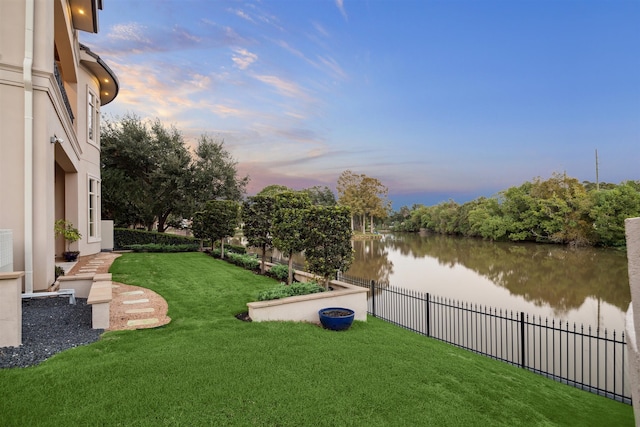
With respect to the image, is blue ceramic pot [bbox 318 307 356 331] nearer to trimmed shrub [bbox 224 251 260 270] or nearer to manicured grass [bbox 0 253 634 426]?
manicured grass [bbox 0 253 634 426]

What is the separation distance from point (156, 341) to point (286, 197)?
6.23 metres

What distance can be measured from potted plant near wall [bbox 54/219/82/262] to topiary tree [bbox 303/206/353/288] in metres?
7.41

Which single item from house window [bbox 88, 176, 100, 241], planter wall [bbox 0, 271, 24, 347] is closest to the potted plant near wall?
house window [bbox 88, 176, 100, 241]

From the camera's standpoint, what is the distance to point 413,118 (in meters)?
24.4

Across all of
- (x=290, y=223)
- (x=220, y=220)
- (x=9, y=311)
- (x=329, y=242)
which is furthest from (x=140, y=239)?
(x=9, y=311)

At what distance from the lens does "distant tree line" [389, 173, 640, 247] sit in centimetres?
2991

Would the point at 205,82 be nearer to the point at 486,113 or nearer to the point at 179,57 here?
the point at 179,57

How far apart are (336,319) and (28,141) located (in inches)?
268

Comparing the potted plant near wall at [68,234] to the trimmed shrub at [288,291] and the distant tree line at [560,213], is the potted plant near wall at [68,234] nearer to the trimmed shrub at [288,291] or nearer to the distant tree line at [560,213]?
the trimmed shrub at [288,291]

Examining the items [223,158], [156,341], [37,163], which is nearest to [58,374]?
[156,341]

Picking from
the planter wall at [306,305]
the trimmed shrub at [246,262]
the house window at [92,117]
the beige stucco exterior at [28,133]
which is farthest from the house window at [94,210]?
the planter wall at [306,305]

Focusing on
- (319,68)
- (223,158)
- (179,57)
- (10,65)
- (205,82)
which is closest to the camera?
(10,65)

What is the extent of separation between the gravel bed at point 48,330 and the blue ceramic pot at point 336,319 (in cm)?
387

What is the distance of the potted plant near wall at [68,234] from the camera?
9931 mm
